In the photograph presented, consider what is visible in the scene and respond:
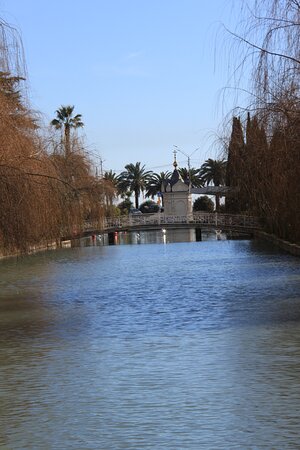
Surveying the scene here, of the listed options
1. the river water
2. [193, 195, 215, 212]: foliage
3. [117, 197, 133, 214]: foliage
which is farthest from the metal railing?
[117, 197, 133, 214]: foliage

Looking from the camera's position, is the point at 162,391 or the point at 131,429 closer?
the point at 131,429

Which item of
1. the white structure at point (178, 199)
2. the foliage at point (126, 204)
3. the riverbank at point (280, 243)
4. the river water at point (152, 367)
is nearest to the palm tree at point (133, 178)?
the foliage at point (126, 204)

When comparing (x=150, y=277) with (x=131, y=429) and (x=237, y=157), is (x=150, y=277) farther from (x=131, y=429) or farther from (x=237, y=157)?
(x=131, y=429)

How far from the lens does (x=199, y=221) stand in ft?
226

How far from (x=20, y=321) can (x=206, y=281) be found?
10.8 metres

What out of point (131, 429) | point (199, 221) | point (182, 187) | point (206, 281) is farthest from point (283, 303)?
point (182, 187)

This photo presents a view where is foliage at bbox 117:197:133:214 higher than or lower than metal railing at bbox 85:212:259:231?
higher

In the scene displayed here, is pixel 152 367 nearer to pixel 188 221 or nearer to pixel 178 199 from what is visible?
pixel 188 221

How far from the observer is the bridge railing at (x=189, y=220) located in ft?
213

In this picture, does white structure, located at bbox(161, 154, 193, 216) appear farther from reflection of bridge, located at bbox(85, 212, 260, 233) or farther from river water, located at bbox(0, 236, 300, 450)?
river water, located at bbox(0, 236, 300, 450)

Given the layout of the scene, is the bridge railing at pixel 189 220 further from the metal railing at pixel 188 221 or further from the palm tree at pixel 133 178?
the palm tree at pixel 133 178

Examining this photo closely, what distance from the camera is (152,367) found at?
13.9 metres

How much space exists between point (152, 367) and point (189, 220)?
55.6 meters

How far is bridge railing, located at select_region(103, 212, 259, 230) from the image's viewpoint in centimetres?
6500
